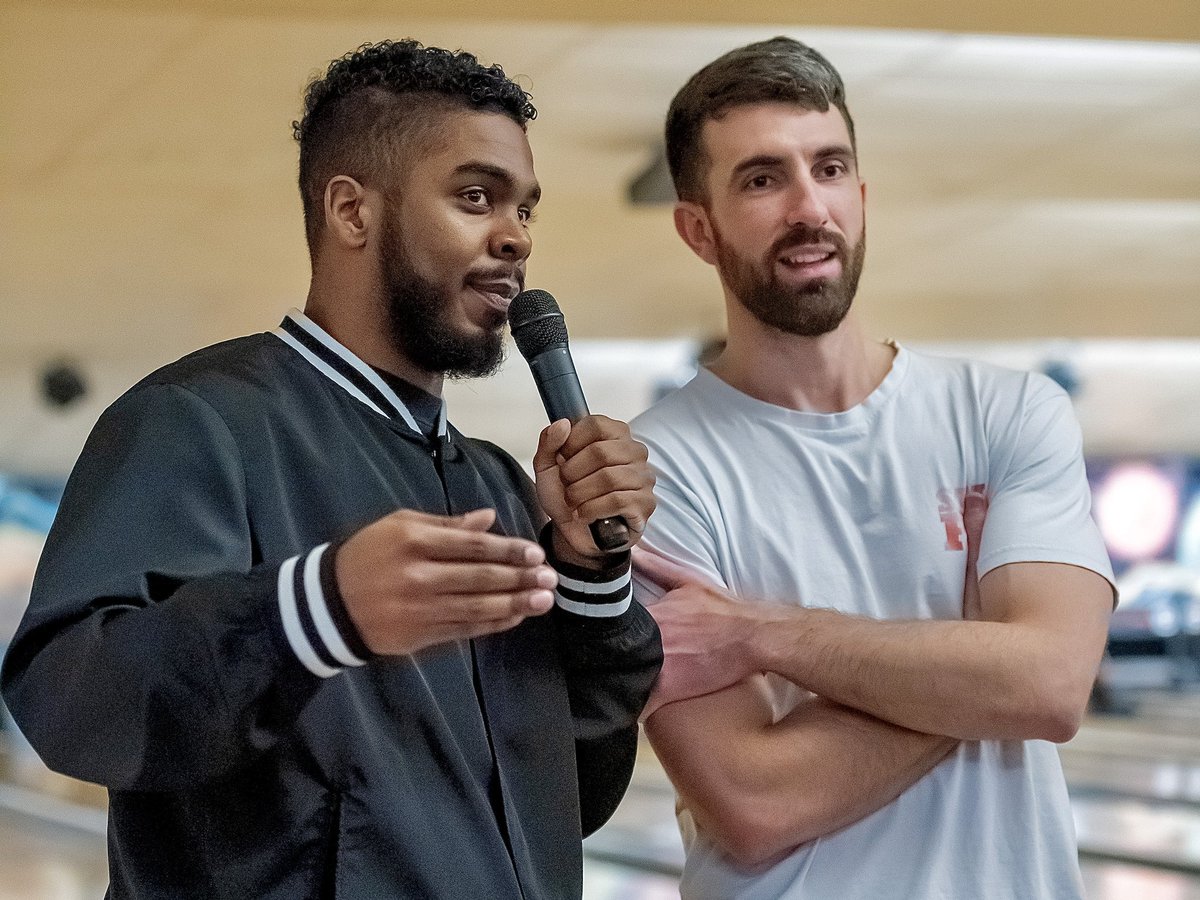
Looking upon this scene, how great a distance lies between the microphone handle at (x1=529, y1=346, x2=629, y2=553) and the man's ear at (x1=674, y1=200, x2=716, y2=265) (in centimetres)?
56

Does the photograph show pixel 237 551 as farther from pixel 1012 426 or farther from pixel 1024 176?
pixel 1024 176

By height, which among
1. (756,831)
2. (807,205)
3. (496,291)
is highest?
(807,205)

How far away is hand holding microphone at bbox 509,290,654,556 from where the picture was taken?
4.22ft

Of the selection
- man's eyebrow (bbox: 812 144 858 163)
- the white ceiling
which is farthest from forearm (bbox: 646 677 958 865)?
the white ceiling

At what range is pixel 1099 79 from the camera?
527cm

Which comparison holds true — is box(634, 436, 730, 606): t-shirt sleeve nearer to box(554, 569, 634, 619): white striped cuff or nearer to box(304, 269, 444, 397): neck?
box(554, 569, 634, 619): white striped cuff

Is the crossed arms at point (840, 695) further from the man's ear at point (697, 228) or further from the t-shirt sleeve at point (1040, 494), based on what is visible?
the man's ear at point (697, 228)

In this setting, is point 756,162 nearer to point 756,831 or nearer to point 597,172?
point 756,831

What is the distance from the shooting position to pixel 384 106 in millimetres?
1559

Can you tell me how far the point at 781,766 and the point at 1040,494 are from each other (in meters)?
0.48

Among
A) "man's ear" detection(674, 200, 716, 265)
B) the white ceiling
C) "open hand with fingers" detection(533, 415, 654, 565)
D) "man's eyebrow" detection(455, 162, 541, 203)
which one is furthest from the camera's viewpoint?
the white ceiling

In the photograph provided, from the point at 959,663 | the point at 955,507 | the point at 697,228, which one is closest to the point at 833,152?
the point at 697,228

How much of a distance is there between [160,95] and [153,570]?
4180 mm

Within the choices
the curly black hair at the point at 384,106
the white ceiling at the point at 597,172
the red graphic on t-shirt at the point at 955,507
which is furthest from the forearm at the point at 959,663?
the white ceiling at the point at 597,172
